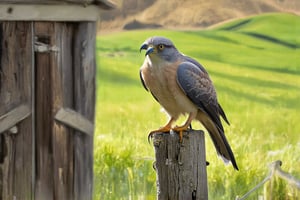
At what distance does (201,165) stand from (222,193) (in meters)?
2.08

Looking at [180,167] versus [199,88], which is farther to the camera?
[199,88]

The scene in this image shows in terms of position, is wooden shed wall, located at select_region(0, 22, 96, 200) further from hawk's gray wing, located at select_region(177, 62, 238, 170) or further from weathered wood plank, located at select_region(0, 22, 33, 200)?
hawk's gray wing, located at select_region(177, 62, 238, 170)

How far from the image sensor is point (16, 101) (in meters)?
4.35

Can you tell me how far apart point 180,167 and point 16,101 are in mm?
1120

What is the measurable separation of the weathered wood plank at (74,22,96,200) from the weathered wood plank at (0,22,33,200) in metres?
0.29

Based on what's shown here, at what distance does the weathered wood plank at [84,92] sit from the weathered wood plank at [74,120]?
0.09 feet

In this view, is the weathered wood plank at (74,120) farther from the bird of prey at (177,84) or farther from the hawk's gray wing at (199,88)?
the hawk's gray wing at (199,88)

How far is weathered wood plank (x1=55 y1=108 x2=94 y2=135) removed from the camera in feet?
14.6

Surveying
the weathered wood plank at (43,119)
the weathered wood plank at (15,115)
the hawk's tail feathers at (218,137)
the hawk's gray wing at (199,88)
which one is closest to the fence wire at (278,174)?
the hawk's tail feathers at (218,137)

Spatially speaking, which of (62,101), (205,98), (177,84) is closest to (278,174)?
(205,98)

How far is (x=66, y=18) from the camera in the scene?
4.37 meters

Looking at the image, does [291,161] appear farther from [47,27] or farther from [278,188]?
[47,27]

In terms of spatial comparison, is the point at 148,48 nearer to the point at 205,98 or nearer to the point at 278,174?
the point at 205,98

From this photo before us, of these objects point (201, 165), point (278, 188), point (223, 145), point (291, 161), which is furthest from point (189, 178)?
point (291, 161)
